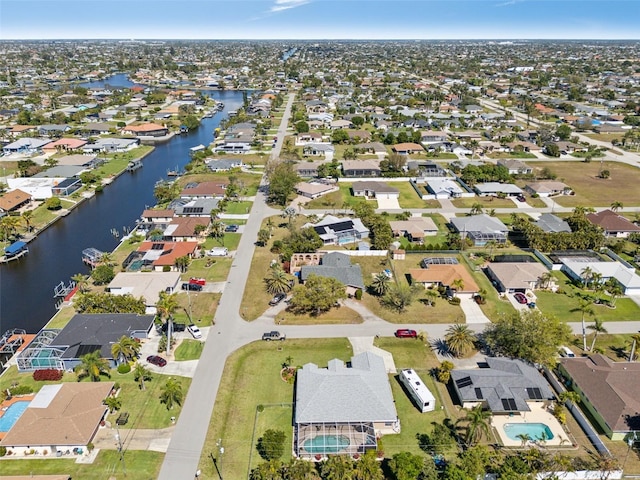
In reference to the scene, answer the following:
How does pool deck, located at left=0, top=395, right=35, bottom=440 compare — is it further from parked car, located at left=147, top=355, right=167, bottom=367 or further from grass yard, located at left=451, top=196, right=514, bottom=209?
grass yard, located at left=451, top=196, right=514, bottom=209

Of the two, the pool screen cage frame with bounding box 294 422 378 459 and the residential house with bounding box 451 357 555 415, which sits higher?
the residential house with bounding box 451 357 555 415

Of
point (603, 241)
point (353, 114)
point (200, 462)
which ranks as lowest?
point (200, 462)

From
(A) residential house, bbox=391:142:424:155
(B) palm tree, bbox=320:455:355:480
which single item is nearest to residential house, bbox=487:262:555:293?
(B) palm tree, bbox=320:455:355:480

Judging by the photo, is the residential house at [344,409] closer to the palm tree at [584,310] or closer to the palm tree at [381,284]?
the palm tree at [381,284]

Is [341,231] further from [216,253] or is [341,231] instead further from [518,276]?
[518,276]

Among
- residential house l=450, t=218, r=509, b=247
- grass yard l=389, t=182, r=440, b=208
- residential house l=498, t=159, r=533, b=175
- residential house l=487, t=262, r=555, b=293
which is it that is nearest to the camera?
residential house l=487, t=262, r=555, b=293

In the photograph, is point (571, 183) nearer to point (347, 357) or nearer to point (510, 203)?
point (510, 203)

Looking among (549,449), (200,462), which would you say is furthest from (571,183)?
(200,462)
